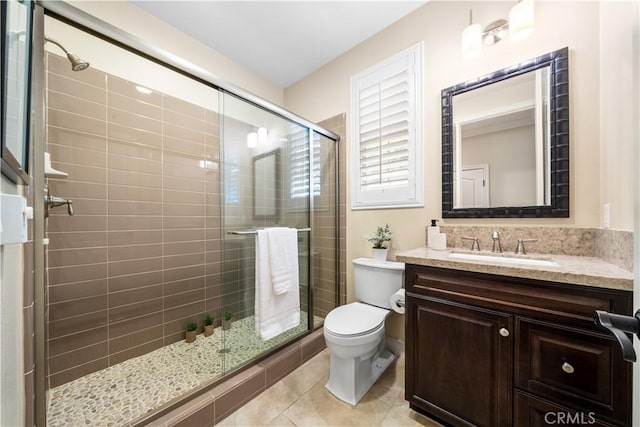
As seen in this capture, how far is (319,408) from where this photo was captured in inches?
53.2

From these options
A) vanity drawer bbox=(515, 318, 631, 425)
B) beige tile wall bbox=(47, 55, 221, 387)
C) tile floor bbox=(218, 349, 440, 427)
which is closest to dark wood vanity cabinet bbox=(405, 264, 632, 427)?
vanity drawer bbox=(515, 318, 631, 425)

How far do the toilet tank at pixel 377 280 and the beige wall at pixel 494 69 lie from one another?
0.78 ft

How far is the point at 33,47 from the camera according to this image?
2.70 ft

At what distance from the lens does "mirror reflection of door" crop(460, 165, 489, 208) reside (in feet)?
4.88

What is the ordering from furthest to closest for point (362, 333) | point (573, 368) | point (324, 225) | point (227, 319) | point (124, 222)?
point (324, 225) < point (124, 222) < point (227, 319) < point (362, 333) < point (573, 368)

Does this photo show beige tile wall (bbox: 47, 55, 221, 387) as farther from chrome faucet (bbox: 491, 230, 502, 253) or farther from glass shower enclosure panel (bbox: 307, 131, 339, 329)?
chrome faucet (bbox: 491, 230, 502, 253)

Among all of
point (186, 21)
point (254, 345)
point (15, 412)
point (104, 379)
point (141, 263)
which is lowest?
point (104, 379)

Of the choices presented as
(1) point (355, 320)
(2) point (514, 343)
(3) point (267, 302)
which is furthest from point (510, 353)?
(3) point (267, 302)

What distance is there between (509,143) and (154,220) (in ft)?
8.20

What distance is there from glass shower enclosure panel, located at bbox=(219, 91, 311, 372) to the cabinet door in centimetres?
92

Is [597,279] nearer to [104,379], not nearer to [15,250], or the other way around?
[15,250]

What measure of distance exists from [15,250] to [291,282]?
128 centimetres

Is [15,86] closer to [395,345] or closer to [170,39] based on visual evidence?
[170,39]

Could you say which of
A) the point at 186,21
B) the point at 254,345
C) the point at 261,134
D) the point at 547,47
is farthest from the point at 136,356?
the point at 547,47
